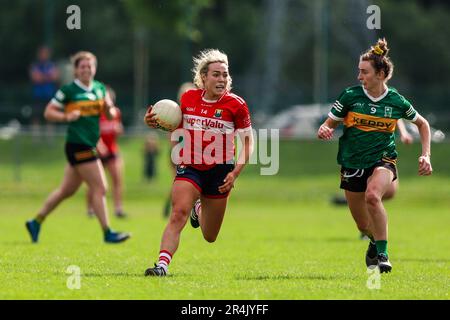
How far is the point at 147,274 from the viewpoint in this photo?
9555 millimetres

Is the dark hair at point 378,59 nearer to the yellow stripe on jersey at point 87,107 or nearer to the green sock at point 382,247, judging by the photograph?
the green sock at point 382,247

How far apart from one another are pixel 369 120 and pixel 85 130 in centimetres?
470

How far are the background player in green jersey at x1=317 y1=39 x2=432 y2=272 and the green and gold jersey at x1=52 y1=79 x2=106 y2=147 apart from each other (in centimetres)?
428

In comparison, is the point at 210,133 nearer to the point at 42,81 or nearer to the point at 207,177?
the point at 207,177

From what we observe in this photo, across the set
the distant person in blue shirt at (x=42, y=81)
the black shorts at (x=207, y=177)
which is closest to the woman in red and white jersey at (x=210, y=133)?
the black shorts at (x=207, y=177)

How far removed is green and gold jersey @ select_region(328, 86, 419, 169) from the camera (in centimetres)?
1074

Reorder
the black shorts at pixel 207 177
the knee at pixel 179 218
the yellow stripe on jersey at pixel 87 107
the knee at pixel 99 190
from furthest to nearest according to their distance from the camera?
the yellow stripe on jersey at pixel 87 107 < the knee at pixel 99 190 < the black shorts at pixel 207 177 < the knee at pixel 179 218

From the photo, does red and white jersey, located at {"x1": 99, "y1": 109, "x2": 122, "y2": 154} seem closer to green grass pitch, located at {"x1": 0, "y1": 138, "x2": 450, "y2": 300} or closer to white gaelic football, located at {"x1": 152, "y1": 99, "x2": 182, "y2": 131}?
green grass pitch, located at {"x1": 0, "y1": 138, "x2": 450, "y2": 300}

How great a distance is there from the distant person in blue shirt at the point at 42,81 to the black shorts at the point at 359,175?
20915 mm

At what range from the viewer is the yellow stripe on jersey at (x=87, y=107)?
14.1 metres

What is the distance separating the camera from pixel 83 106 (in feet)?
46.3

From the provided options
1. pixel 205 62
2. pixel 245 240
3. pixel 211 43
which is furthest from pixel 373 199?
pixel 211 43

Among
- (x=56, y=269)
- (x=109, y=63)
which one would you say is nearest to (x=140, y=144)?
(x=109, y=63)
